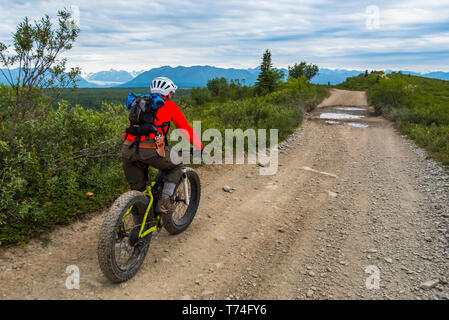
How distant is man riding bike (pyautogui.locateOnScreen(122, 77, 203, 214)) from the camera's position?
4.20 meters

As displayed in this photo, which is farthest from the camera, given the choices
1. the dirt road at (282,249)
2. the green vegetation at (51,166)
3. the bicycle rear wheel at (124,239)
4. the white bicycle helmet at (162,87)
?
the green vegetation at (51,166)

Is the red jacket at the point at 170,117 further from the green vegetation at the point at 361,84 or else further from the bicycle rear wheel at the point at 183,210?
the green vegetation at the point at 361,84

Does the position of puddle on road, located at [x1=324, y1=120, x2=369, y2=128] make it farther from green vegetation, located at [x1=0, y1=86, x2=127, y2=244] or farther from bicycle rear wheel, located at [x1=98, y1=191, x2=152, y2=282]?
bicycle rear wheel, located at [x1=98, y1=191, x2=152, y2=282]

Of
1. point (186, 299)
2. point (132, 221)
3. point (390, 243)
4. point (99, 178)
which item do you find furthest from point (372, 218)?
point (99, 178)

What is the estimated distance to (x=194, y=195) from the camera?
19.6 ft

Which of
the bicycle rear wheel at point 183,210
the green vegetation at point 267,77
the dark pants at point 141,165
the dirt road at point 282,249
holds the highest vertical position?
the green vegetation at point 267,77

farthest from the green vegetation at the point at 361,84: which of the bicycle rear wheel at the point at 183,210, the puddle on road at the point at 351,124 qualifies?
the bicycle rear wheel at the point at 183,210

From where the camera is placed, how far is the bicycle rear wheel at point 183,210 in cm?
520

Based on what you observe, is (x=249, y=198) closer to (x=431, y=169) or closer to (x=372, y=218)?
(x=372, y=218)

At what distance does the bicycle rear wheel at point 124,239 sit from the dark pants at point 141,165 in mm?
410

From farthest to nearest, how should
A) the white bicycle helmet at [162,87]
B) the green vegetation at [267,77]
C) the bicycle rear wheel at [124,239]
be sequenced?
the green vegetation at [267,77], the white bicycle helmet at [162,87], the bicycle rear wheel at [124,239]

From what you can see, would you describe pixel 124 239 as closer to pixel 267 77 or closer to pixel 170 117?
pixel 170 117

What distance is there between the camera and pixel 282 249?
5.12m

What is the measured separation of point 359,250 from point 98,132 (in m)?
6.13
